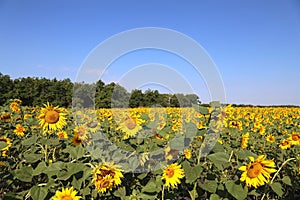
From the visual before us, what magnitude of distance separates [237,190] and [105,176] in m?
0.81

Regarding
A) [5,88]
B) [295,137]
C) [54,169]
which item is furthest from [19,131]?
[5,88]

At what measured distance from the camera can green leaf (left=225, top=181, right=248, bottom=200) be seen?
1.67 m

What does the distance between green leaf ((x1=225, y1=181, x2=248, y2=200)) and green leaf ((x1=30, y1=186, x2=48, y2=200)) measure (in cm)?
106

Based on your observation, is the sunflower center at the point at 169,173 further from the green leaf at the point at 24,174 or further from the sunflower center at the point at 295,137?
the sunflower center at the point at 295,137

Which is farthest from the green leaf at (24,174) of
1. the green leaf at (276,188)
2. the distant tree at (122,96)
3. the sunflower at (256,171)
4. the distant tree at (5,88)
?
the distant tree at (5,88)

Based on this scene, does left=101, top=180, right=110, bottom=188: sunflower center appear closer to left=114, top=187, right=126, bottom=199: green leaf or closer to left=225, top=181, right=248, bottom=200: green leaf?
left=114, top=187, right=126, bottom=199: green leaf

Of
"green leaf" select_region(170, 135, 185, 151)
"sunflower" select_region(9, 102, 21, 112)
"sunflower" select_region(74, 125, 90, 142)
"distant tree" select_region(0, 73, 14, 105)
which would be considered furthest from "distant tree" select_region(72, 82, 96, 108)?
"distant tree" select_region(0, 73, 14, 105)

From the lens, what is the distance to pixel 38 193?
1561mm

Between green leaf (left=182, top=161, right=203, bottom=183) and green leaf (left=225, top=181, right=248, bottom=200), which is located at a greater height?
green leaf (left=182, top=161, right=203, bottom=183)

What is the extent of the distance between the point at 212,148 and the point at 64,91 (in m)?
36.6

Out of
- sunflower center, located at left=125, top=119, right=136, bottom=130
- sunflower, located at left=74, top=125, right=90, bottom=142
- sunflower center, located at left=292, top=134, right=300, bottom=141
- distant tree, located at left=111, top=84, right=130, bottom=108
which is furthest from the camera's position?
distant tree, located at left=111, top=84, right=130, bottom=108

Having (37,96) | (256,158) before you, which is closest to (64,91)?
(37,96)

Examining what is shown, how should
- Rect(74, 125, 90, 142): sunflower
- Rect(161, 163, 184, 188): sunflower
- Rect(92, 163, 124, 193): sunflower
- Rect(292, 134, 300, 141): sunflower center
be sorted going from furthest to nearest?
Rect(292, 134, 300, 141): sunflower center → Rect(74, 125, 90, 142): sunflower → Rect(161, 163, 184, 188): sunflower → Rect(92, 163, 124, 193): sunflower

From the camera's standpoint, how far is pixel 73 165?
167cm
